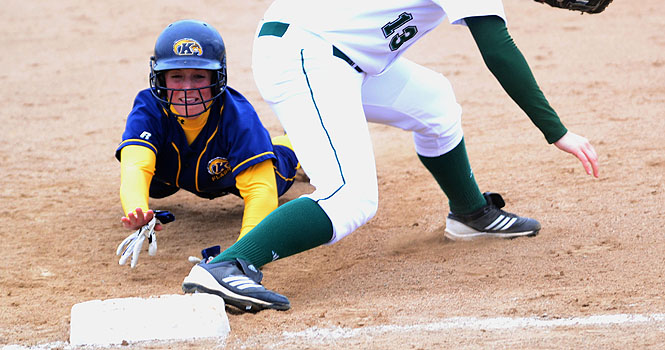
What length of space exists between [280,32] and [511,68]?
0.81m

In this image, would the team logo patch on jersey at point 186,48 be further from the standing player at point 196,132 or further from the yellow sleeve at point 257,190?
Answer: the yellow sleeve at point 257,190

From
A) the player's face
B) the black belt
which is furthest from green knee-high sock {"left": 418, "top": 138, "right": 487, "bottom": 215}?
the player's face

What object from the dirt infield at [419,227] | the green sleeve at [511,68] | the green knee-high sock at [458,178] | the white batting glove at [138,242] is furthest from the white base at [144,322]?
the green knee-high sock at [458,178]

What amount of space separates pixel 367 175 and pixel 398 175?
2071 millimetres

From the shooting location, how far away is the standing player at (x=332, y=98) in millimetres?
2574

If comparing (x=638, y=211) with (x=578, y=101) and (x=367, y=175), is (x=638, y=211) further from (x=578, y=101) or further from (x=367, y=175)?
(x=578, y=101)

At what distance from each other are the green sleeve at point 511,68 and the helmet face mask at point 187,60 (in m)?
1.34

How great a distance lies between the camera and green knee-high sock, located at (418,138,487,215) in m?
3.39

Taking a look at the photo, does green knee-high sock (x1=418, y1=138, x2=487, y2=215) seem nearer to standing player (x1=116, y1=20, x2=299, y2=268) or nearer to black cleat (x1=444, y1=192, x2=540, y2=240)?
black cleat (x1=444, y1=192, x2=540, y2=240)

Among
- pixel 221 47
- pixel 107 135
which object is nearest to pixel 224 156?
pixel 221 47

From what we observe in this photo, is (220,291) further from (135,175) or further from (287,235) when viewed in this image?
(135,175)

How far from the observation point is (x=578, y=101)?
5781 millimetres

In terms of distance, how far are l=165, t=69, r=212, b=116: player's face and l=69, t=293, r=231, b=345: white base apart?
1241 millimetres

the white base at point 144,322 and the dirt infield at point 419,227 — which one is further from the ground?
the white base at point 144,322
